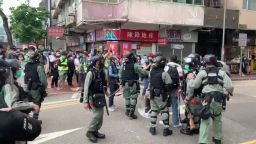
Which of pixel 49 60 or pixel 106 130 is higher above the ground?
pixel 49 60

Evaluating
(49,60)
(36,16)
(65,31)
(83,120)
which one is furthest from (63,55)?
(36,16)

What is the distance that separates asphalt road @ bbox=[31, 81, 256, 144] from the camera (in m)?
7.10

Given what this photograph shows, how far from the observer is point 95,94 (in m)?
6.84

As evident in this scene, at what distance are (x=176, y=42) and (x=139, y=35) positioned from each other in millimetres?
2936

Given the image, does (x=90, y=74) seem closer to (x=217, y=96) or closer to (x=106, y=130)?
(x=106, y=130)

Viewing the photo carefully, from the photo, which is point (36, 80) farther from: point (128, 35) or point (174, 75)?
point (128, 35)

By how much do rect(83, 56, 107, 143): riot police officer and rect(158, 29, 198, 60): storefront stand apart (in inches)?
669

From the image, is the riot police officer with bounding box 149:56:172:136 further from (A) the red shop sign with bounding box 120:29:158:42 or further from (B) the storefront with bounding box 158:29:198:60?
(B) the storefront with bounding box 158:29:198:60

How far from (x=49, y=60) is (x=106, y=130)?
988 centimetres

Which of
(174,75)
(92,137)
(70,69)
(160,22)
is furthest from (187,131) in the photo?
(160,22)

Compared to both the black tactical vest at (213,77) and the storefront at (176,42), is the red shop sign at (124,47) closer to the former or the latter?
the storefront at (176,42)

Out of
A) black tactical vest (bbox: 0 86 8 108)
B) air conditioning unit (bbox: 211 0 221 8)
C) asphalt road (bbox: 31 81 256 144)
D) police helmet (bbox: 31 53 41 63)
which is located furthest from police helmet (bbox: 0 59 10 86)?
air conditioning unit (bbox: 211 0 221 8)

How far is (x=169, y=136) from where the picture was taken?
7.42m

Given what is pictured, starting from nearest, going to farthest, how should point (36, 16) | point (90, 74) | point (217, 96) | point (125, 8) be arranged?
point (217, 96) → point (90, 74) → point (125, 8) → point (36, 16)
